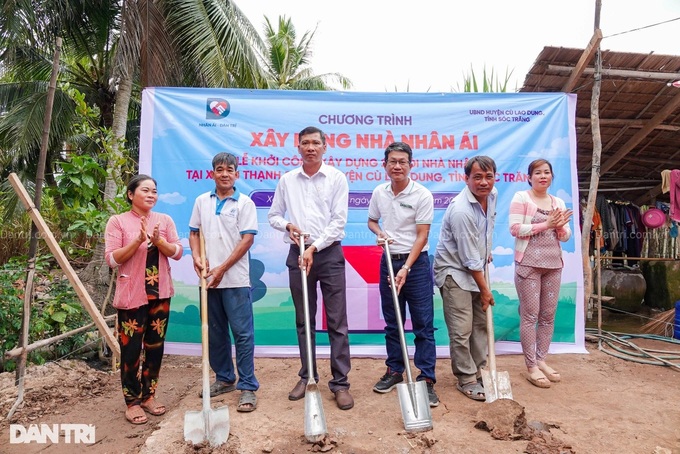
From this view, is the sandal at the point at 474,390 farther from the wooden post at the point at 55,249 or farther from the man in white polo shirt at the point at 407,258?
the wooden post at the point at 55,249

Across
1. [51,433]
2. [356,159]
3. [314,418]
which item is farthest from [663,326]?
[51,433]

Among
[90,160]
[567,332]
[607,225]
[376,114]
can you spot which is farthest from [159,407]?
[607,225]

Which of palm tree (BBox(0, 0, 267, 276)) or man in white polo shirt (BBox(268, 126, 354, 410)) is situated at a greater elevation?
palm tree (BBox(0, 0, 267, 276))

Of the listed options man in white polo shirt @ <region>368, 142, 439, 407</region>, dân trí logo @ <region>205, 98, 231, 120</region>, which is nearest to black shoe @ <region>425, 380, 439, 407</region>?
man in white polo shirt @ <region>368, 142, 439, 407</region>

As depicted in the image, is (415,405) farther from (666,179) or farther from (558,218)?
(666,179)

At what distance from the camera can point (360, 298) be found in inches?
151

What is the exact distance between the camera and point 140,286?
8.26 feet

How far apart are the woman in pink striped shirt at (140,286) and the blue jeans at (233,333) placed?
1.03 feet

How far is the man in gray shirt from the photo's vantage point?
2797mm

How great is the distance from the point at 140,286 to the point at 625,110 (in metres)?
5.62

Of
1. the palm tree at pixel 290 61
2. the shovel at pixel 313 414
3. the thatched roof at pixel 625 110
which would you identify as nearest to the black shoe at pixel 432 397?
the shovel at pixel 313 414

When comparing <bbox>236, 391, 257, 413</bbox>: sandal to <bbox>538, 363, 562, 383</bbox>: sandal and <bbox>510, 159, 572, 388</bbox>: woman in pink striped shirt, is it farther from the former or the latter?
<bbox>538, 363, 562, 383</bbox>: sandal

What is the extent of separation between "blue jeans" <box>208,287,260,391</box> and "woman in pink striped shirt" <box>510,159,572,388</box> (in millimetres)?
2018

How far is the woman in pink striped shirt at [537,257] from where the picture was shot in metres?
3.11
